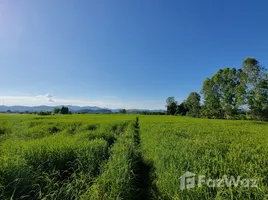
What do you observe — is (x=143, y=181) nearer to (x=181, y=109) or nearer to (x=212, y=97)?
(x=212, y=97)

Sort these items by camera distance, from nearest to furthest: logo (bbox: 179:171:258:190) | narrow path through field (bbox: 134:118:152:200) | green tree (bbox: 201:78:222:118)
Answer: logo (bbox: 179:171:258:190), narrow path through field (bbox: 134:118:152:200), green tree (bbox: 201:78:222:118)

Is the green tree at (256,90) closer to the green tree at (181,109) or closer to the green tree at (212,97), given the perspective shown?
the green tree at (212,97)

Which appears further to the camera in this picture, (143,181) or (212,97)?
(212,97)

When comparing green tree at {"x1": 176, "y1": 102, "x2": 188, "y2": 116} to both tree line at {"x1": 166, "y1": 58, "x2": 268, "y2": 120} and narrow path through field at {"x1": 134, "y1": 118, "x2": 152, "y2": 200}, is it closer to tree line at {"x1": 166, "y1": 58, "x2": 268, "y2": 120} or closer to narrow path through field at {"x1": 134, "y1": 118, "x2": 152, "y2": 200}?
tree line at {"x1": 166, "y1": 58, "x2": 268, "y2": 120}

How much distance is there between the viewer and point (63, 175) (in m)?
5.76

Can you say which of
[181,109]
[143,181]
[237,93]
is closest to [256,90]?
[237,93]

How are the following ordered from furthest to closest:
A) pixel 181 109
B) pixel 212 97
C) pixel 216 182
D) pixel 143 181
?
pixel 181 109 < pixel 212 97 < pixel 143 181 < pixel 216 182

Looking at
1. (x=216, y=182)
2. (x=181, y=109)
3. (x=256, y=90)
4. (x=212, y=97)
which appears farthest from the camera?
(x=181, y=109)

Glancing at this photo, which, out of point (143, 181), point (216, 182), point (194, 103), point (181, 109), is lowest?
point (143, 181)

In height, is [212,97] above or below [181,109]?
above

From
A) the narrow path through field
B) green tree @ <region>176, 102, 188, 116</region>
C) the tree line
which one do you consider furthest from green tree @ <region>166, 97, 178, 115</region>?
the narrow path through field

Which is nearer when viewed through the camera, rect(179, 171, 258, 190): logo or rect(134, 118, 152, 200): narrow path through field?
rect(179, 171, 258, 190): logo

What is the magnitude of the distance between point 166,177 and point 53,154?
4.37 metres

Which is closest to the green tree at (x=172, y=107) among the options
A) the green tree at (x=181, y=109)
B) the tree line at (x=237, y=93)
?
the green tree at (x=181, y=109)
